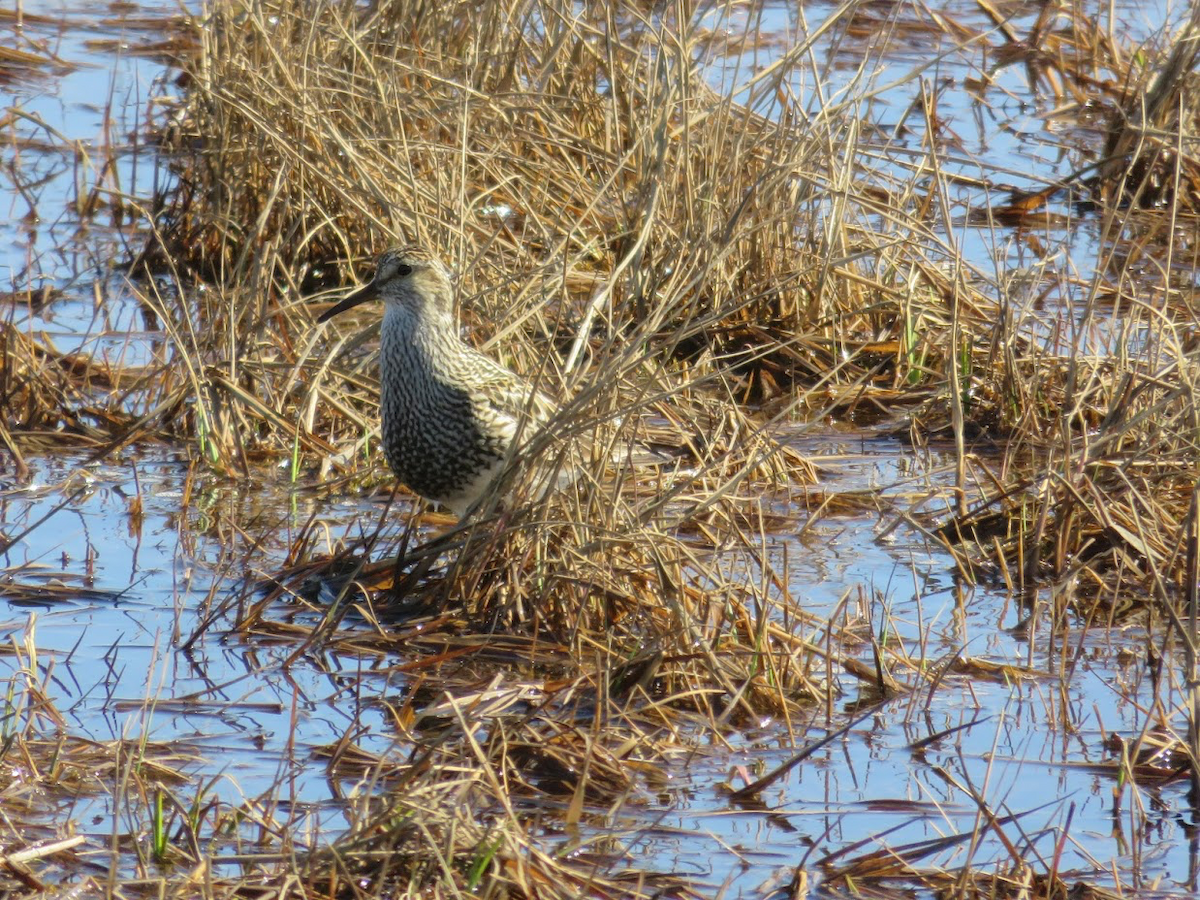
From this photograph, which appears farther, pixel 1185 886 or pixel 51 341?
pixel 51 341

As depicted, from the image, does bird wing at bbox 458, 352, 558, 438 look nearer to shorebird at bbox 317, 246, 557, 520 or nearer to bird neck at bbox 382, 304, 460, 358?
shorebird at bbox 317, 246, 557, 520

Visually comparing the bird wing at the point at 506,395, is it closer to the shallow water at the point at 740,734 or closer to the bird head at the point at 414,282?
the bird head at the point at 414,282

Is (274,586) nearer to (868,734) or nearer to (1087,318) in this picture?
(868,734)

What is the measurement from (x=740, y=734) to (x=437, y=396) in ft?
5.30

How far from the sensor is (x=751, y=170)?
7559 millimetres

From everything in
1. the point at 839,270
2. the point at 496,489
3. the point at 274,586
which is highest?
the point at 839,270

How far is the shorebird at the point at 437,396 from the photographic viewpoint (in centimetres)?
587

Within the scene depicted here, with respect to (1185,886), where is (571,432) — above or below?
above

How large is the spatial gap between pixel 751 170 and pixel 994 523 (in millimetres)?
1946

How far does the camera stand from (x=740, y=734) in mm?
4863

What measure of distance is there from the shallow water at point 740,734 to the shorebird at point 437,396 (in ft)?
1.47

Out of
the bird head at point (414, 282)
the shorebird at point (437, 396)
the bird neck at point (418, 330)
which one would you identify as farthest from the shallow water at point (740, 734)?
the bird head at point (414, 282)

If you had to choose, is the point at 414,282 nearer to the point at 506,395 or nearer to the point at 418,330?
the point at 418,330

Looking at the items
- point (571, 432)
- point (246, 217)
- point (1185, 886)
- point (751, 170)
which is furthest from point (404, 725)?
point (246, 217)
